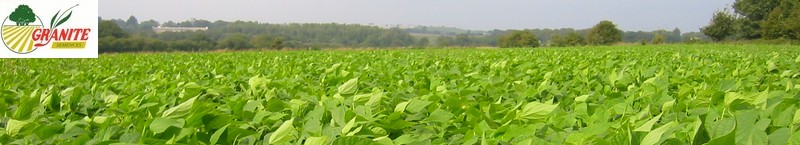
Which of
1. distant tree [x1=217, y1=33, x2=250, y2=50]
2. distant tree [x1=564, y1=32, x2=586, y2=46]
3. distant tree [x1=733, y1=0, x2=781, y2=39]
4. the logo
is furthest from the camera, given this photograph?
distant tree [x1=564, y1=32, x2=586, y2=46]

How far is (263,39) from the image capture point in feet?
140

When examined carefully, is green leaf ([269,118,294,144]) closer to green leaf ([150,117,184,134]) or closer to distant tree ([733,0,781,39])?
green leaf ([150,117,184,134])

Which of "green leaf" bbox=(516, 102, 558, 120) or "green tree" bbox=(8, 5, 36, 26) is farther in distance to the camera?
"green tree" bbox=(8, 5, 36, 26)

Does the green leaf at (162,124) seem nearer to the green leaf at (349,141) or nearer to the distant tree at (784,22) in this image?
the green leaf at (349,141)

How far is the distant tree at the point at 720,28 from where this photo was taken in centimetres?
4572

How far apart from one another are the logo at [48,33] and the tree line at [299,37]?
643 inches

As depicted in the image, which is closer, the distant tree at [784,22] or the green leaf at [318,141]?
the green leaf at [318,141]

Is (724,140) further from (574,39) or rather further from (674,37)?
(674,37)

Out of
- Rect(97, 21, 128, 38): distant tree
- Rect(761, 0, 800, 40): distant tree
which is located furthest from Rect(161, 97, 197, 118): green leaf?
Rect(761, 0, 800, 40): distant tree

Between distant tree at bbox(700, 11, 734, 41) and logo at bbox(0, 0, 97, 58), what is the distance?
43.8 meters

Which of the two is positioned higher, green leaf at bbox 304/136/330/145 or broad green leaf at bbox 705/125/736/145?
broad green leaf at bbox 705/125/736/145

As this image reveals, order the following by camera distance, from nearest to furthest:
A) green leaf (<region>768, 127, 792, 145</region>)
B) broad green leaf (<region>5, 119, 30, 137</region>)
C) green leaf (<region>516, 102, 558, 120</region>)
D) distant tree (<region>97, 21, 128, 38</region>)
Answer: green leaf (<region>768, 127, 792, 145</region>) → broad green leaf (<region>5, 119, 30, 137</region>) → green leaf (<region>516, 102, 558, 120</region>) → distant tree (<region>97, 21, 128, 38</region>)

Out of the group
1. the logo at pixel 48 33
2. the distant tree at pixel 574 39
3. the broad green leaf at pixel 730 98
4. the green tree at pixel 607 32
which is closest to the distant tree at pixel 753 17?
the distant tree at pixel 574 39

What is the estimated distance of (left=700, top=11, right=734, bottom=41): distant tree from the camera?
150 feet
